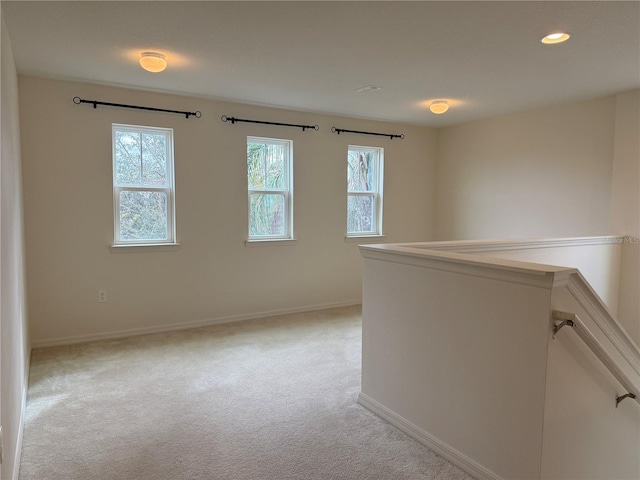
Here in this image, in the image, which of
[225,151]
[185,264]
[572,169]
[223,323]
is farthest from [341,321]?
[572,169]

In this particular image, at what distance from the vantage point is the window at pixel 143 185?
14.0 ft

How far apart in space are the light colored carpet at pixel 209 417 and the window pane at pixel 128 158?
5.23 feet

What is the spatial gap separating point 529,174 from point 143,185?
4.48m

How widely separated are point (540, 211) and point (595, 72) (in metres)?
1.93

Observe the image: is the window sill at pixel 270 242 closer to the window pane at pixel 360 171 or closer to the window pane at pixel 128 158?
the window pane at pixel 360 171

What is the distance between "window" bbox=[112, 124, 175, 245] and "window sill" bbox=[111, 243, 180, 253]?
0.18ft

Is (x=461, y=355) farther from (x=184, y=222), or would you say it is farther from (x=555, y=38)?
(x=184, y=222)

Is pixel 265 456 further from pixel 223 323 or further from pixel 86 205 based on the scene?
pixel 86 205

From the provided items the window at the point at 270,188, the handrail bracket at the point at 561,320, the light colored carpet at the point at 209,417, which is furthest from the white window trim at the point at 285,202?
the handrail bracket at the point at 561,320

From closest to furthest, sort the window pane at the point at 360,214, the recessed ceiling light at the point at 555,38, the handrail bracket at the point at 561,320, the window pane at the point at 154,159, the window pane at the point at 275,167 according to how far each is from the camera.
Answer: the handrail bracket at the point at 561,320, the recessed ceiling light at the point at 555,38, the window pane at the point at 154,159, the window pane at the point at 275,167, the window pane at the point at 360,214

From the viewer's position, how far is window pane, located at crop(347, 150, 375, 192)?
579cm

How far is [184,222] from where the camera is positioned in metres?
4.55

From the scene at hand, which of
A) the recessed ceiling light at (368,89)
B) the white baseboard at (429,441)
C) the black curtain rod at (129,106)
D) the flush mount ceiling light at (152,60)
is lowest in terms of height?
the white baseboard at (429,441)

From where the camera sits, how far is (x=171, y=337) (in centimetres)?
430
